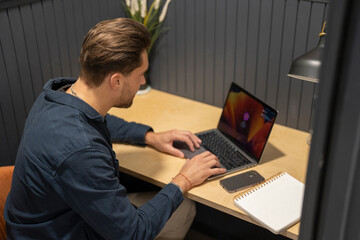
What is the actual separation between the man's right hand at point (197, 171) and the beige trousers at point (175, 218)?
330 mm

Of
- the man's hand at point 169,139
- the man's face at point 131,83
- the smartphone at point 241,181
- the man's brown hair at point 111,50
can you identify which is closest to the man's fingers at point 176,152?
the man's hand at point 169,139

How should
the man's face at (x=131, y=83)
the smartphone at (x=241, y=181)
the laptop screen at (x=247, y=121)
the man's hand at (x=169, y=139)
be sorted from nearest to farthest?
the man's face at (x=131, y=83)
the smartphone at (x=241, y=181)
the laptop screen at (x=247, y=121)
the man's hand at (x=169, y=139)

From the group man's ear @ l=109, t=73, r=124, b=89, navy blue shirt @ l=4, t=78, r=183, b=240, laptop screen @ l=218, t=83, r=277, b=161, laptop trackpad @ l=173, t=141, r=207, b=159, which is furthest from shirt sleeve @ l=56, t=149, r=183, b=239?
laptop screen @ l=218, t=83, r=277, b=161

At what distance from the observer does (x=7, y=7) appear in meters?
1.69

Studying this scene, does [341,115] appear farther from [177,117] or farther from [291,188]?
[177,117]

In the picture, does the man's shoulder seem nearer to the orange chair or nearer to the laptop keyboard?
the orange chair

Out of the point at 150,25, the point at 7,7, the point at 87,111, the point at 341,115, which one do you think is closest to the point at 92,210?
the point at 87,111

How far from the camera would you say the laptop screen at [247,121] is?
160 cm

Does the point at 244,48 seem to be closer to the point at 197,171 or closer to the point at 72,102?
the point at 197,171

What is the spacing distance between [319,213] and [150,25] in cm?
176

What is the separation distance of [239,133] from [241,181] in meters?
0.28

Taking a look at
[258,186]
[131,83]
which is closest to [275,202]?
[258,186]

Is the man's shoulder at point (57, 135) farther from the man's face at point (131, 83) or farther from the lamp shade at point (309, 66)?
the lamp shade at point (309, 66)

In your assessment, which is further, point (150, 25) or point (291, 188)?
point (150, 25)
